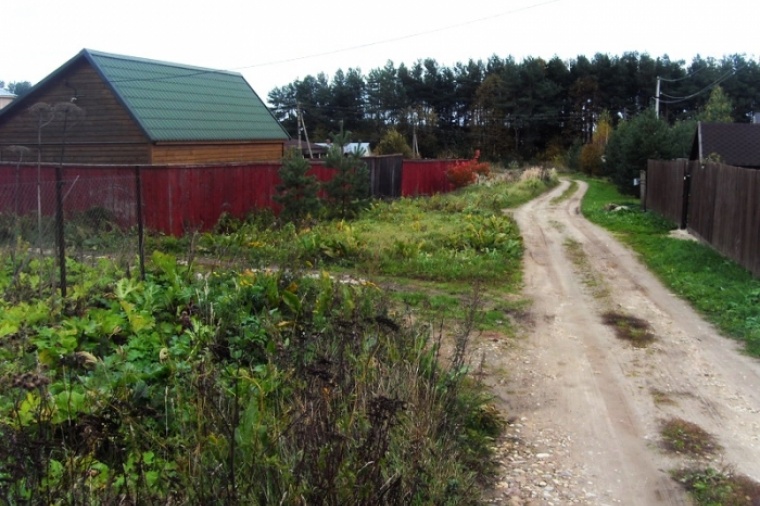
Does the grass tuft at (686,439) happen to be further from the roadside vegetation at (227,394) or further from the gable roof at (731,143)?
the gable roof at (731,143)

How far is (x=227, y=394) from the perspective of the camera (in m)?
4.46

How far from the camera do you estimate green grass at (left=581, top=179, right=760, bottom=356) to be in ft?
30.7

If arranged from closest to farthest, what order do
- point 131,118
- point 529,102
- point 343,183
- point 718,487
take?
point 718,487
point 343,183
point 131,118
point 529,102

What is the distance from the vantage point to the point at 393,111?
84562 millimetres

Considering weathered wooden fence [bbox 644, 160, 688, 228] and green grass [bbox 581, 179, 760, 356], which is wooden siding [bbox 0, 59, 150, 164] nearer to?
green grass [bbox 581, 179, 760, 356]

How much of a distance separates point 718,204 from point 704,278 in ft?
11.9

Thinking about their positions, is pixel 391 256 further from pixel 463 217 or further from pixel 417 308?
pixel 463 217

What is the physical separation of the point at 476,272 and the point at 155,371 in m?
8.38

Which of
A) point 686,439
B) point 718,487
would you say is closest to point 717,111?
point 686,439

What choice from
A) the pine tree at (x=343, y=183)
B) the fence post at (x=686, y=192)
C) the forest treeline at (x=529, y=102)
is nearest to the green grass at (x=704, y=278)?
the fence post at (x=686, y=192)

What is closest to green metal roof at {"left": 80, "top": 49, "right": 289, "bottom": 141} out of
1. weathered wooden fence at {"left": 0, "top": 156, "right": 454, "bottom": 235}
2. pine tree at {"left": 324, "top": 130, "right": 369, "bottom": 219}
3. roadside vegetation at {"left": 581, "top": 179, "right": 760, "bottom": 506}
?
weathered wooden fence at {"left": 0, "top": 156, "right": 454, "bottom": 235}

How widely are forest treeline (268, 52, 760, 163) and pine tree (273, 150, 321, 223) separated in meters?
57.5

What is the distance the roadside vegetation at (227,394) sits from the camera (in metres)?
3.39

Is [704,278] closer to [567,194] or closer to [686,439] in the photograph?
[686,439]
